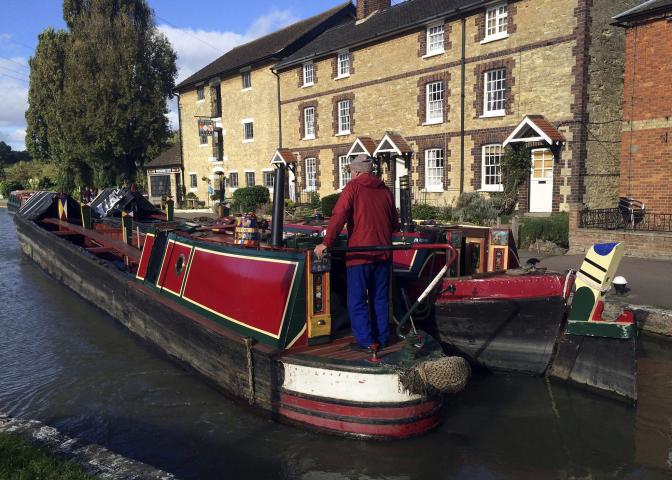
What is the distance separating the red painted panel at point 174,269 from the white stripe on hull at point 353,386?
262 centimetres

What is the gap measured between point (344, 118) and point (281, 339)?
1875 centimetres

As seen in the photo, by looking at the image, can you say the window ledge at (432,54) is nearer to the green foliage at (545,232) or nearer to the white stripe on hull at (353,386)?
the green foliage at (545,232)

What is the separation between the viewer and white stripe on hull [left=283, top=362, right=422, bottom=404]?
4336 millimetres

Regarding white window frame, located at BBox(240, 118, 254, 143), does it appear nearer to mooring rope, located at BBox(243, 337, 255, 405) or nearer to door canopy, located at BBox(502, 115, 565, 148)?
door canopy, located at BBox(502, 115, 565, 148)

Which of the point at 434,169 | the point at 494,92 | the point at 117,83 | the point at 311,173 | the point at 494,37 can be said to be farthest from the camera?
the point at 117,83

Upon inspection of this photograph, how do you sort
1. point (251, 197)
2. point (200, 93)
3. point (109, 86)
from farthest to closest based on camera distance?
point (109, 86)
point (200, 93)
point (251, 197)

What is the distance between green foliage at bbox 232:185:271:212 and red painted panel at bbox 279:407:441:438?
20.5 meters

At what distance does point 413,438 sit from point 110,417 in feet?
10.1

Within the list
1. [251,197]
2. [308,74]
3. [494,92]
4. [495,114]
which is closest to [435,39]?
[494,92]

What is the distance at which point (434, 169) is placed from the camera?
19219 millimetres

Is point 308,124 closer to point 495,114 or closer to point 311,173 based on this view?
point 311,173

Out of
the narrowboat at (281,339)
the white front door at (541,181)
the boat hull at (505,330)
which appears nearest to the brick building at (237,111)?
the white front door at (541,181)

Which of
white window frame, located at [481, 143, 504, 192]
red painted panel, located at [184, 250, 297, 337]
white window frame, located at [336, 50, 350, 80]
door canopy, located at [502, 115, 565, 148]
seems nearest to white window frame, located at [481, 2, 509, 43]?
door canopy, located at [502, 115, 565, 148]

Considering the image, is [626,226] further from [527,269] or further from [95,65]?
[95,65]
